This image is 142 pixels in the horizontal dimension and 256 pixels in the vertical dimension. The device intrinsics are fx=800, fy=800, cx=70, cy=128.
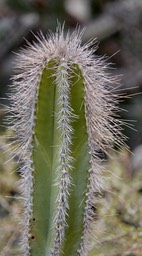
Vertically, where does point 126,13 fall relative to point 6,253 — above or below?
above

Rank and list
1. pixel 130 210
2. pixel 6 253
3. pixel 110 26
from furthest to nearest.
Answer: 1. pixel 110 26
2. pixel 130 210
3. pixel 6 253

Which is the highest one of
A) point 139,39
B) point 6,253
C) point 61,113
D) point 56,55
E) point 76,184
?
point 139,39

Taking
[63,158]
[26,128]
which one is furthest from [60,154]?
[26,128]

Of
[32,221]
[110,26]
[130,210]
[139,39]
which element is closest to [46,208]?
[32,221]

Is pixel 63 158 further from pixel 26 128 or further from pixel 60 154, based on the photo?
pixel 26 128

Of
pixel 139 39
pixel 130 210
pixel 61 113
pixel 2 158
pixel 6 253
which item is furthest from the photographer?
pixel 139 39

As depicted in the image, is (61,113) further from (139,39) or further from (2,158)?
(139,39)

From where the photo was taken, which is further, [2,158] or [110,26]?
[110,26]
